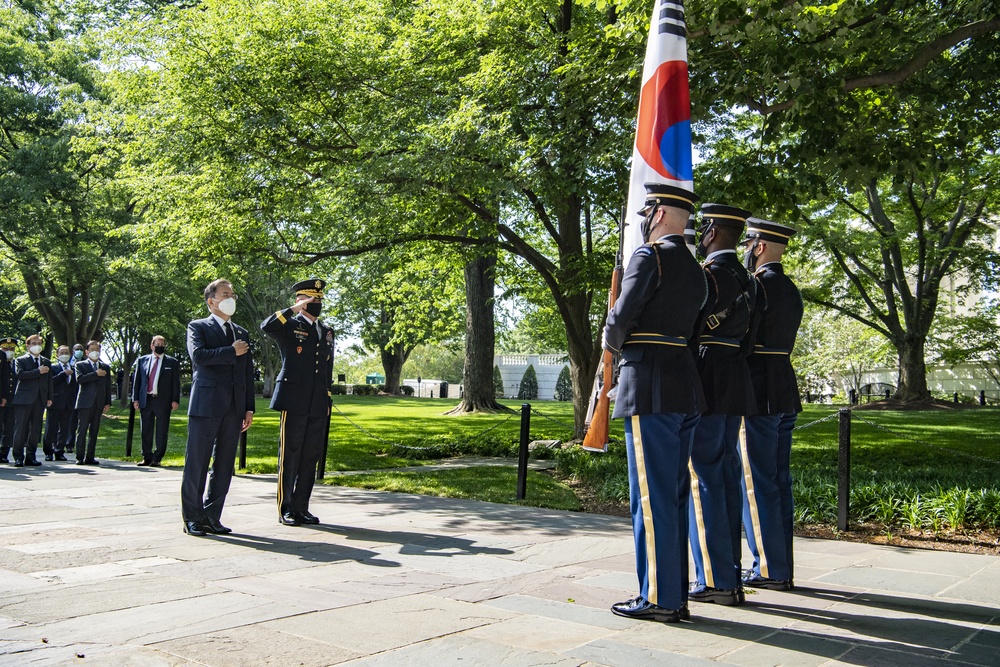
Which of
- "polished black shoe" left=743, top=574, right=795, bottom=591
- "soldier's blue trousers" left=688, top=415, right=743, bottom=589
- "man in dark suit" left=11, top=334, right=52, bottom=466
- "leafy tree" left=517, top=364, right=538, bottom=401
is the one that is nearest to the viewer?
"soldier's blue trousers" left=688, top=415, right=743, bottom=589

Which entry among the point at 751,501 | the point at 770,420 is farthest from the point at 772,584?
the point at 770,420

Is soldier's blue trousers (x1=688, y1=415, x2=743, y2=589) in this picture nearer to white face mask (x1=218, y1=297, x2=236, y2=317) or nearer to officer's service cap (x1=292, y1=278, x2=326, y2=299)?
officer's service cap (x1=292, y1=278, x2=326, y2=299)

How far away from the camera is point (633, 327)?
526cm

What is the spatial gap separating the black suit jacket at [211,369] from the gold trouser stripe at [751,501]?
4.51 metres

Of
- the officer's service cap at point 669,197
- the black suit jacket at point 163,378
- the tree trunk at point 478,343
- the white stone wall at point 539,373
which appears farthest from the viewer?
the white stone wall at point 539,373

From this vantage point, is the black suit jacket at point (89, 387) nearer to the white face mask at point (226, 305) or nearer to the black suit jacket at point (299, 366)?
the black suit jacket at point (299, 366)

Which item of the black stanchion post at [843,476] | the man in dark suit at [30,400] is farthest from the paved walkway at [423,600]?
the man in dark suit at [30,400]

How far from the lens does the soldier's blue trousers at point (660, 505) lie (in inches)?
200

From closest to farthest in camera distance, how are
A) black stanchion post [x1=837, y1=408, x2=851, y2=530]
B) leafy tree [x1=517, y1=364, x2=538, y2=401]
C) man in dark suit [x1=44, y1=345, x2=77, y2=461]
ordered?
black stanchion post [x1=837, y1=408, x2=851, y2=530], man in dark suit [x1=44, y1=345, x2=77, y2=461], leafy tree [x1=517, y1=364, x2=538, y2=401]

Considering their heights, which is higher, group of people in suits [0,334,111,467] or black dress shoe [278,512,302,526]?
group of people in suits [0,334,111,467]

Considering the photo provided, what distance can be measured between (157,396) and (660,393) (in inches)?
451

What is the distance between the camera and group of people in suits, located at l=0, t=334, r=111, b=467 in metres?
14.4

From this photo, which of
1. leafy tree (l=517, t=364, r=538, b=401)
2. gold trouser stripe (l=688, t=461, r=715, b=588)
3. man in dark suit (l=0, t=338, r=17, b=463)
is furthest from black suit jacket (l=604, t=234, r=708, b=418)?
leafy tree (l=517, t=364, r=538, b=401)

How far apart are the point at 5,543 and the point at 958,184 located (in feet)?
86.5
